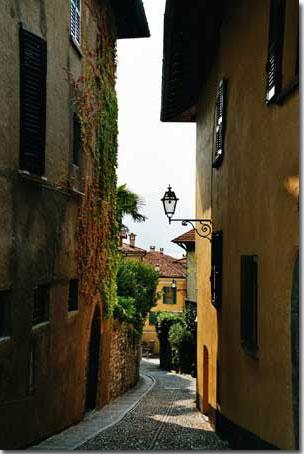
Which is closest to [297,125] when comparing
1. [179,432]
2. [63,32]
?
[63,32]

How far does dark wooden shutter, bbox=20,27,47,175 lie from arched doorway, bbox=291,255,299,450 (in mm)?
4277

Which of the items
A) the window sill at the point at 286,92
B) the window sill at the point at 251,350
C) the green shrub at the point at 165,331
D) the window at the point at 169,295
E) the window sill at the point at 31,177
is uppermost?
the window sill at the point at 286,92

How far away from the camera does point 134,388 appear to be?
2473 centimetres

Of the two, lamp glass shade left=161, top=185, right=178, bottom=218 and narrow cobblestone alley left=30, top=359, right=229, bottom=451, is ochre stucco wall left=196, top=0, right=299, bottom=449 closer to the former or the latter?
narrow cobblestone alley left=30, top=359, right=229, bottom=451

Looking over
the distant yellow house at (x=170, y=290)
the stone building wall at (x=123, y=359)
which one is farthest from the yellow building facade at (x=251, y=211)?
the distant yellow house at (x=170, y=290)

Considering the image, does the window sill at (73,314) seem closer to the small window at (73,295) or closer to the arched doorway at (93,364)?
the small window at (73,295)

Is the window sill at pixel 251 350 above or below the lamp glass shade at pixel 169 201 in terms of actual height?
below

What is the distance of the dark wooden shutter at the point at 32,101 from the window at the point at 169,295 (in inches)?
1744

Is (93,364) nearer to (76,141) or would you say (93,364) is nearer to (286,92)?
(76,141)

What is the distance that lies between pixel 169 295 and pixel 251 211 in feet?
149

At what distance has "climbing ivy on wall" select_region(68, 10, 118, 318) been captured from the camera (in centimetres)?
1285

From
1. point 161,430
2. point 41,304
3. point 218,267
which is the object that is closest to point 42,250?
point 41,304

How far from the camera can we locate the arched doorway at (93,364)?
1531 centimetres

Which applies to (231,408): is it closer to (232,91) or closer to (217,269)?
(217,269)
